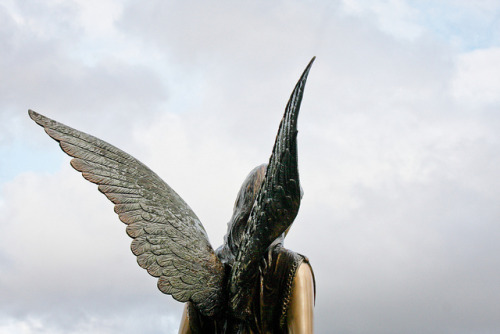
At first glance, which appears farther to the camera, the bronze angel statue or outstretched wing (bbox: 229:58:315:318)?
the bronze angel statue

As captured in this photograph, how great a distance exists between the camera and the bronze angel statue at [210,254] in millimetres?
4547

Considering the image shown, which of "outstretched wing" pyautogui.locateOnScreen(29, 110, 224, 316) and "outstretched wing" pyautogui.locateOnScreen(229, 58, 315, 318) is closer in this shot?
"outstretched wing" pyautogui.locateOnScreen(229, 58, 315, 318)

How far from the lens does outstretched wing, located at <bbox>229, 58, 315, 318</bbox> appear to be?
4.21 metres

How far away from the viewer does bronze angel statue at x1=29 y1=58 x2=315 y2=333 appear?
14.9ft

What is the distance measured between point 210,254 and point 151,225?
1.45 feet

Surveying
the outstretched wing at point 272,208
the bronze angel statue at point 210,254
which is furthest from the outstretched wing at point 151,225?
the outstretched wing at point 272,208

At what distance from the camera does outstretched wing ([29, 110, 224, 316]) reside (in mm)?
4617

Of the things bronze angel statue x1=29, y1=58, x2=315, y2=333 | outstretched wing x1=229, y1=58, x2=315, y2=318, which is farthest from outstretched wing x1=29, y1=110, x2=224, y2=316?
outstretched wing x1=229, y1=58, x2=315, y2=318

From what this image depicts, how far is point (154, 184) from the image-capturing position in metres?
4.96

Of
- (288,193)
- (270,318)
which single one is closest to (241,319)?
(270,318)

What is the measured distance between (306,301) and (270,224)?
556mm

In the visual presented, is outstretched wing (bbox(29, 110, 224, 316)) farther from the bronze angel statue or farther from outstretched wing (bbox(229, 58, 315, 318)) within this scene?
outstretched wing (bbox(229, 58, 315, 318))

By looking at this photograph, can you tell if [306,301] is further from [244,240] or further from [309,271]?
[244,240]

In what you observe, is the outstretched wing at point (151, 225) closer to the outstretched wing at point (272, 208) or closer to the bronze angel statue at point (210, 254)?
the bronze angel statue at point (210, 254)
